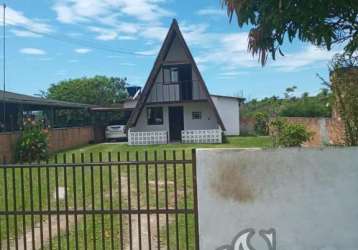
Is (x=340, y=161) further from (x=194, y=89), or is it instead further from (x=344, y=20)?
(x=194, y=89)

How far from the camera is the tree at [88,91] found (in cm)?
5556

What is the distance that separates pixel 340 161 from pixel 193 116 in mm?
24477

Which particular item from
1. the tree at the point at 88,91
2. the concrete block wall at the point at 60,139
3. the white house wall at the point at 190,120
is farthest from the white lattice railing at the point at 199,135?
the tree at the point at 88,91

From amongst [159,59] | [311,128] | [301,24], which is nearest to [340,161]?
[301,24]

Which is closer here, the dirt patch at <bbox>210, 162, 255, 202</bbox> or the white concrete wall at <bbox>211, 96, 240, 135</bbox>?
the dirt patch at <bbox>210, 162, 255, 202</bbox>

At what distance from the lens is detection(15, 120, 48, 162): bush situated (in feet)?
62.6

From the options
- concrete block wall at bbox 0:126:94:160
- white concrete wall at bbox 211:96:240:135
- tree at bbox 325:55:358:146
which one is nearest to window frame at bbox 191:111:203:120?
white concrete wall at bbox 211:96:240:135

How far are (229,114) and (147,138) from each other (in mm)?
8382

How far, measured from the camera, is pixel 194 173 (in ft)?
18.0

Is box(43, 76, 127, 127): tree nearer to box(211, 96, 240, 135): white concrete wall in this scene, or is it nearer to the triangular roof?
box(211, 96, 240, 135): white concrete wall

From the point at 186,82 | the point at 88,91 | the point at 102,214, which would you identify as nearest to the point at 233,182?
the point at 102,214

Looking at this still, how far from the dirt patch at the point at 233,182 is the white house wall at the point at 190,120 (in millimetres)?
23777

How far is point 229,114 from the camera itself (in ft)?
112

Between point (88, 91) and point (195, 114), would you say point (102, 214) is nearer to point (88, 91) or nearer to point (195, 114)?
point (195, 114)
